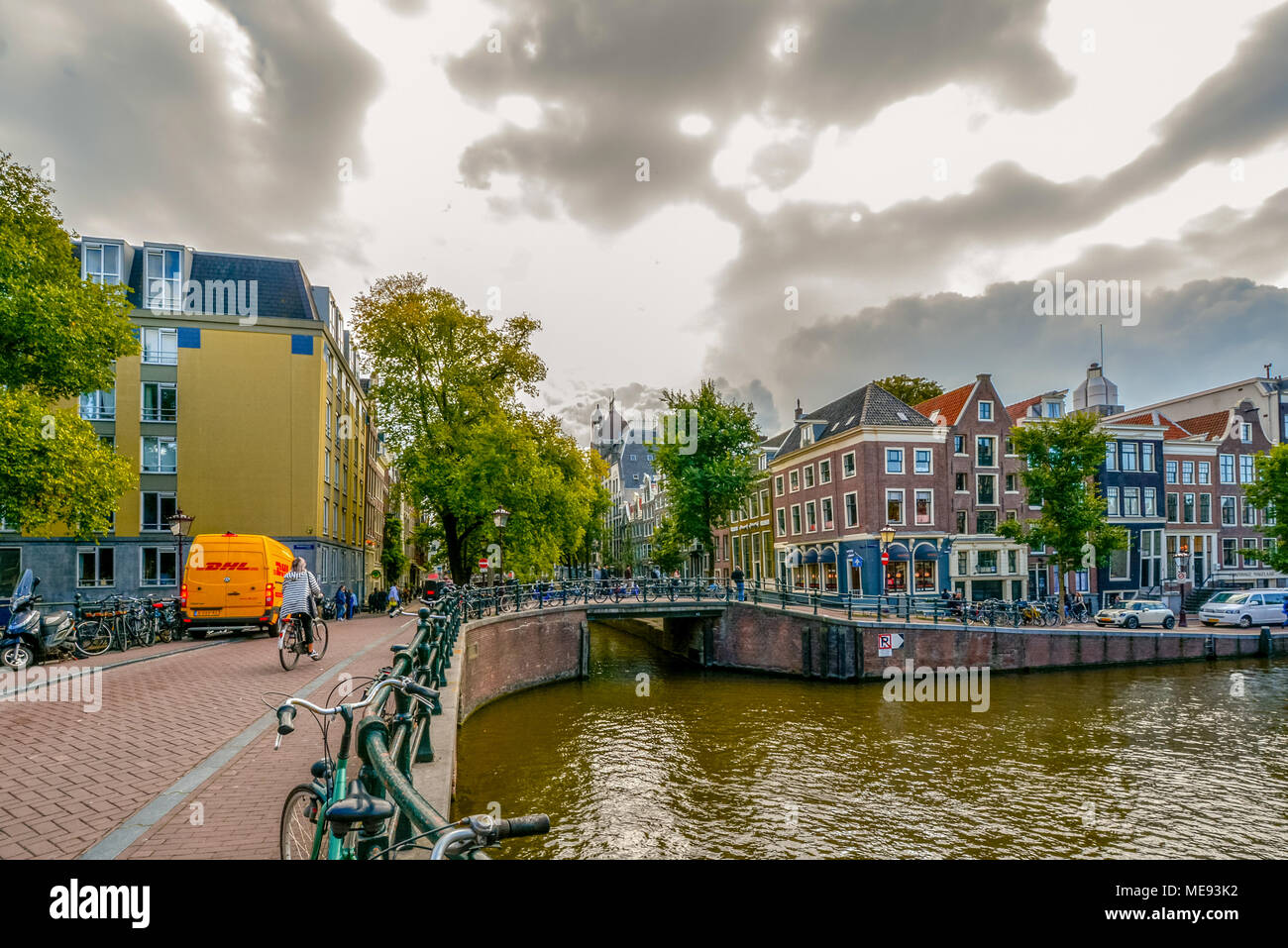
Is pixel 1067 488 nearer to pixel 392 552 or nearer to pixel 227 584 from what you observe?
pixel 227 584

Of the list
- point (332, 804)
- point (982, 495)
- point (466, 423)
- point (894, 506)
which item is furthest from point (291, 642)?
point (982, 495)

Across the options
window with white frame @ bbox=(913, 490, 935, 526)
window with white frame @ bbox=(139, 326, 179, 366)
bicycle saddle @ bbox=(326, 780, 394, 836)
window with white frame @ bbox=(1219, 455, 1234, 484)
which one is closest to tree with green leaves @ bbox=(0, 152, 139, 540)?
window with white frame @ bbox=(139, 326, 179, 366)

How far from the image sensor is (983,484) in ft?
129

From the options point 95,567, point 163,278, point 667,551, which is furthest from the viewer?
point 667,551

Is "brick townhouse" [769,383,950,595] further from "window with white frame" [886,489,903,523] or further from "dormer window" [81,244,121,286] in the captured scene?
"dormer window" [81,244,121,286]

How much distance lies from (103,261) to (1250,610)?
52.0 metres

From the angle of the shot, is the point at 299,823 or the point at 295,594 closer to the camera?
the point at 299,823

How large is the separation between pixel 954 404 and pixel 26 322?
3903 cm

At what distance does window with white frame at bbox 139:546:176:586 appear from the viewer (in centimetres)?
2975

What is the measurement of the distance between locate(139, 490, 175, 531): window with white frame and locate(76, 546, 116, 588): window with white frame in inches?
65.6

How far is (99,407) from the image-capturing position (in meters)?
29.9

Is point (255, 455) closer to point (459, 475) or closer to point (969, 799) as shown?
point (459, 475)

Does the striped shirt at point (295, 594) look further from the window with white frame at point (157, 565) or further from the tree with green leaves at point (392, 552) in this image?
the tree with green leaves at point (392, 552)
